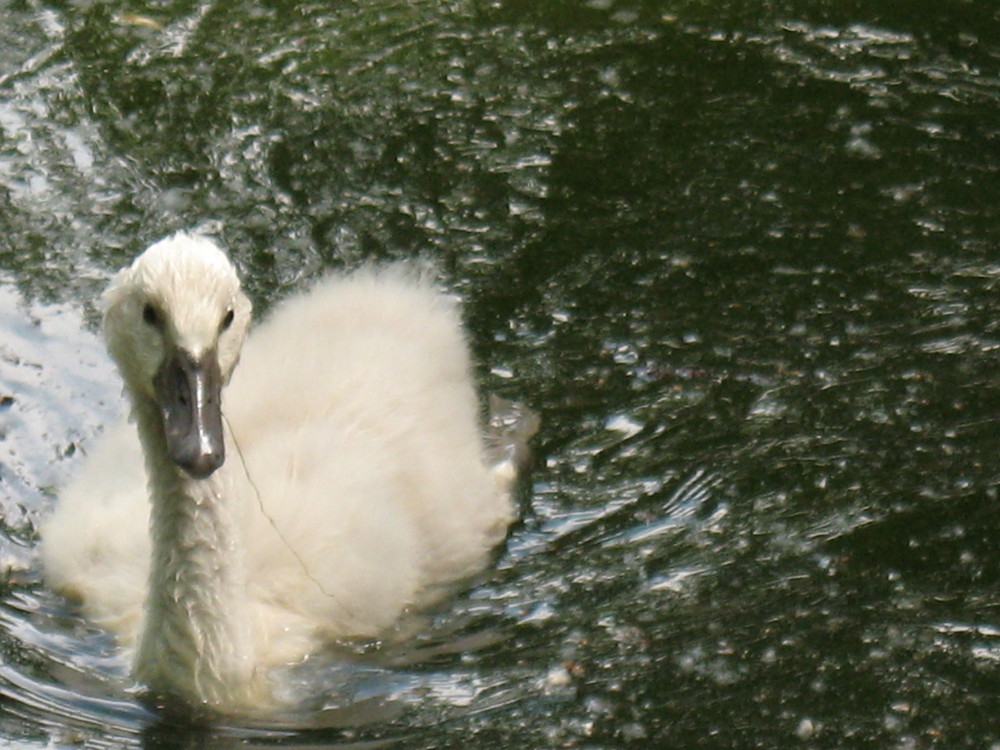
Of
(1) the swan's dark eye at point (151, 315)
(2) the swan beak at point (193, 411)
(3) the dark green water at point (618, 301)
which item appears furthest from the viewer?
(3) the dark green water at point (618, 301)

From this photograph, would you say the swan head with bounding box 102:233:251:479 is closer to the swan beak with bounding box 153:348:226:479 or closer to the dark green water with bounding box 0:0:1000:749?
the swan beak with bounding box 153:348:226:479

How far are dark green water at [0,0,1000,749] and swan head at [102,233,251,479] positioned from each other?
0.76 metres

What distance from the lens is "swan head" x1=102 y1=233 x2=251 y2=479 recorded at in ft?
14.5

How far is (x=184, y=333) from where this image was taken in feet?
14.6

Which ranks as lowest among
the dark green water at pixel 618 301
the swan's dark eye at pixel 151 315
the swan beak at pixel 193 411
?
the dark green water at pixel 618 301

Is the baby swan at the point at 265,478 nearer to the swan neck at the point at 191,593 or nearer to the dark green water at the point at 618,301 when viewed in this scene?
the swan neck at the point at 191,593

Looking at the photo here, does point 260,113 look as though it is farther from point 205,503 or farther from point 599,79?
point 205,503

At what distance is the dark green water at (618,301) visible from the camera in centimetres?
470

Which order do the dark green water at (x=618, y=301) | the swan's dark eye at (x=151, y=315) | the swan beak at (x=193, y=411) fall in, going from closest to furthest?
the swan beak at (x=193, y=411), the swan's dark eye at (x=151, y=315), the dark green water at (x=618, y=301)

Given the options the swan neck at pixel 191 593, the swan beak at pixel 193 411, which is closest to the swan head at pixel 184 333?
the swan beak at pixel 193 411

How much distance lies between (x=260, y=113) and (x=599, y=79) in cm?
133

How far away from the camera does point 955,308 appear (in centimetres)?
598

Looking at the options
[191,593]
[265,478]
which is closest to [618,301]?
[265,478]

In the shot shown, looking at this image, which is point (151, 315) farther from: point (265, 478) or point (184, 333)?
point (265, 478)
